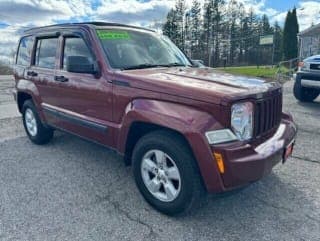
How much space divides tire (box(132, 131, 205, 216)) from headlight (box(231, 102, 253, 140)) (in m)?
0.47

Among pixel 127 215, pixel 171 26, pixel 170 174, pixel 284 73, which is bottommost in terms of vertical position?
pixel 127 215

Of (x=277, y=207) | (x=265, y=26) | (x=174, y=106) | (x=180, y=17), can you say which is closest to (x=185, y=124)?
(x=174, y=106)

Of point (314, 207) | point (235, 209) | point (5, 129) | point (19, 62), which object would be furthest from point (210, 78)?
point (5, 129)

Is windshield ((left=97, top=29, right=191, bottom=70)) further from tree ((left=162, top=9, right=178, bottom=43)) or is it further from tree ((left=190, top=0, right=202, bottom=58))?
tree ((left=190, top=0, right=202, bottom=58))

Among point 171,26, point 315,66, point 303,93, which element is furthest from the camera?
point 171,26

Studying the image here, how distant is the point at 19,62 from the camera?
5.90 m

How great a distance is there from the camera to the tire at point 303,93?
29.1 ft

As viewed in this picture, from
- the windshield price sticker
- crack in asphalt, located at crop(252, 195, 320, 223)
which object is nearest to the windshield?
the windshield price sticker

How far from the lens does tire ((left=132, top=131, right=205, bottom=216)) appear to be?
296cm

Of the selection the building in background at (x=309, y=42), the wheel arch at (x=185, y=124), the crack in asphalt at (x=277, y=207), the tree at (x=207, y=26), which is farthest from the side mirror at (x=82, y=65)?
the tree at (x=207, y=26)

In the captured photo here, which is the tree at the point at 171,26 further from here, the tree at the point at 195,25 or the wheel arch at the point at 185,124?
the wheel arch at the point at 185,124

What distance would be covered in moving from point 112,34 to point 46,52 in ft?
4.78

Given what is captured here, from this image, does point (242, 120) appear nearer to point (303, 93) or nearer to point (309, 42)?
point (303, 93)

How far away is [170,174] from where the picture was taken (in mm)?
3166
